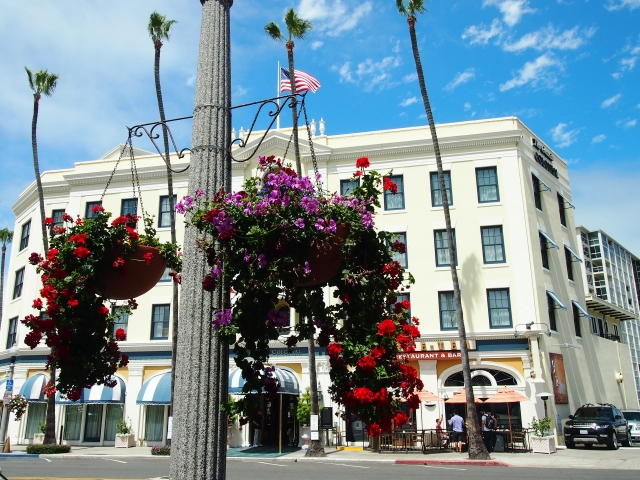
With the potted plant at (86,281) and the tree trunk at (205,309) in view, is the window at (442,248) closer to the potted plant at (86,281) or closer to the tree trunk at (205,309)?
the potted plant at (86,281)

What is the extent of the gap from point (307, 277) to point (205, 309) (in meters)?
0.81

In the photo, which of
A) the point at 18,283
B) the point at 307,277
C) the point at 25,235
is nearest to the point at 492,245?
the point at 307,277

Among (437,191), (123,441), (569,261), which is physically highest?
(437,191)

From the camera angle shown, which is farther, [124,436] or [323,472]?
[124,436]

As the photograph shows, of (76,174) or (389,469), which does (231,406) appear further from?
(76,174)

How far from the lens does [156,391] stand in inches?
1080

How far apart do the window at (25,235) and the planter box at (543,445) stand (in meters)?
28.5

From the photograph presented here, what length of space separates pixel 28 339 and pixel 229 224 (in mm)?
2662

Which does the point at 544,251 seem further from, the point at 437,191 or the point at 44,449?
the point at 44,449

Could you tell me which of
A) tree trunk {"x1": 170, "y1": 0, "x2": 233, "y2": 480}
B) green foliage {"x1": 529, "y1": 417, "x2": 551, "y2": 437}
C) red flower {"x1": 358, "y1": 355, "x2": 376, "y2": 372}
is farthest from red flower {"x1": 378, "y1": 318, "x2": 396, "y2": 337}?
green foliage {"x1": 529, "y1": 417, "x2": 551, "y2": 437}

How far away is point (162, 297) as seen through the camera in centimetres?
2969

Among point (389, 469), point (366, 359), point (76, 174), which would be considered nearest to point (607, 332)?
point (389, 469)

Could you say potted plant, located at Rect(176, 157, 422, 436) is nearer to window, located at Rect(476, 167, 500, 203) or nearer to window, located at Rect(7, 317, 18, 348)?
window, located at Rect(476, 167, 500, 203)

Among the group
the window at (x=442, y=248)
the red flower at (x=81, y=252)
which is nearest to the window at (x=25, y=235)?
the window at (x=442, y=248)
